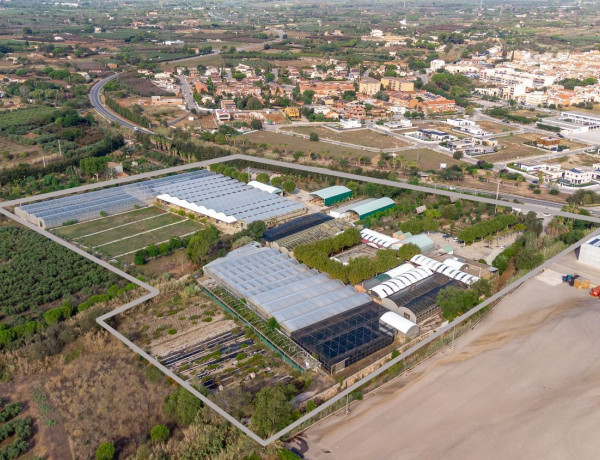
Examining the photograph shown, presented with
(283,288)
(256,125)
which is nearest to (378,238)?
(283,288)

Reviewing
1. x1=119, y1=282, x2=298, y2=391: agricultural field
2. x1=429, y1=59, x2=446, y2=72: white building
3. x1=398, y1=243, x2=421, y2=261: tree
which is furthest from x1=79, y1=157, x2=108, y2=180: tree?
x1=429, y1=59, x2=446, y2=72: white building

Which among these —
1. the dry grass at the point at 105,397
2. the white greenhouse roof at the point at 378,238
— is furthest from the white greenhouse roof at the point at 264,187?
the dry grass at the point at 105,397

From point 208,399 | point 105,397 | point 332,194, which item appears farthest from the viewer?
point 332,194

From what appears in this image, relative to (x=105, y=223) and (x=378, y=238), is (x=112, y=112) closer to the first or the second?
(x=105, y=223)

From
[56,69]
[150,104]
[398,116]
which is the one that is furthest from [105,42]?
[398,116]

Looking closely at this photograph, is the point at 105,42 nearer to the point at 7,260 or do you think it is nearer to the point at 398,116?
the point at 398,116

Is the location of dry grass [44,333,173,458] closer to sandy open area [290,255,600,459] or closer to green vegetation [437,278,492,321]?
sandy open area [290,255,600,459]
